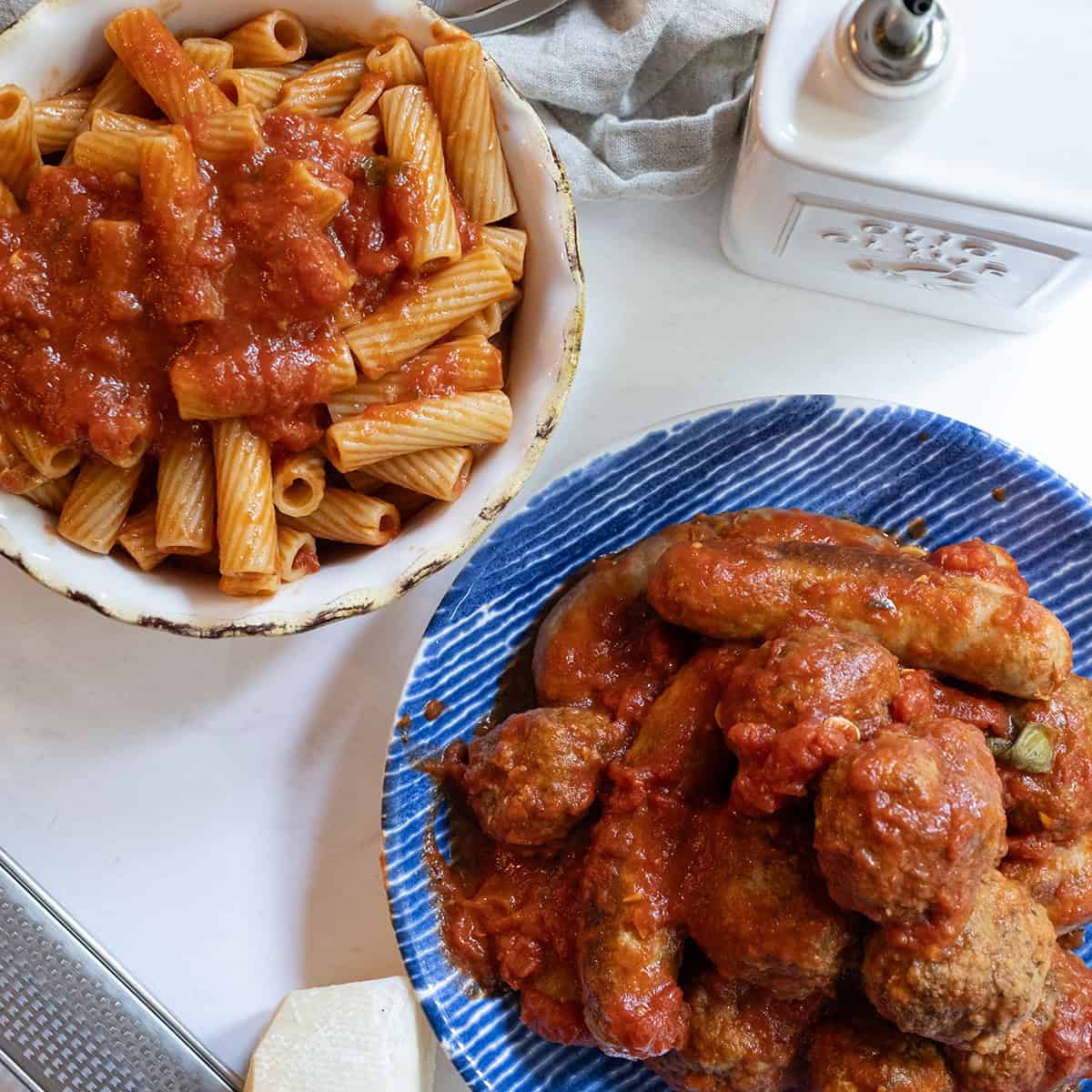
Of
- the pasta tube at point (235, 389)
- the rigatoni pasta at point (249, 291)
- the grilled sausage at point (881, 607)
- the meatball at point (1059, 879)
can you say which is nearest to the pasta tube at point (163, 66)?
the rigatoni pasta at point (249, 291)

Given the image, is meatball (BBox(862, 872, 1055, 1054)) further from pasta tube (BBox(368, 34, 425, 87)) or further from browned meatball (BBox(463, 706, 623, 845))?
pasta tube (BBox(368, 34, 425, 87))

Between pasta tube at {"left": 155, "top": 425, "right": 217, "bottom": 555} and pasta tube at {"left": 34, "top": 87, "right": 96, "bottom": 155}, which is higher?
pasta tube at {"left": 34, "top": 87, "right": 96, "bottom": 155}

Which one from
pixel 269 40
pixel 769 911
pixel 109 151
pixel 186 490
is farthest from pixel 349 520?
pixel 769 911

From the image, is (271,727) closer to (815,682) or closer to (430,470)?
(430,470)

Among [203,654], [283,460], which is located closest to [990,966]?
[283,460]

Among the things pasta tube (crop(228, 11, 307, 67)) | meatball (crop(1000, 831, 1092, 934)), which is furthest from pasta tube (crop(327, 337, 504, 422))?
meatball (crop(1000, 831, 1092, 934))

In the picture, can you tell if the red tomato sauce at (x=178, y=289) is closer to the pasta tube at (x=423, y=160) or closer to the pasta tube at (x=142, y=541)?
the pasta tube at (x=423, y=160)

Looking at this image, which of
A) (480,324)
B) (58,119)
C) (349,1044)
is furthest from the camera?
(349,1044)
